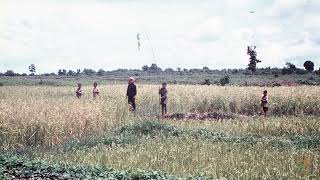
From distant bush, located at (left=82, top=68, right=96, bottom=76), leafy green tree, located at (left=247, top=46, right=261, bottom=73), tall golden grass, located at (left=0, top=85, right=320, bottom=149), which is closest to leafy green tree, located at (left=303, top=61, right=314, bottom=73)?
leafy green tree, located at (left=247, top=46, right=261, bottom=73)

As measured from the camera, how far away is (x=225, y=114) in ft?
77.4

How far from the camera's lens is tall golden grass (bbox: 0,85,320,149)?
1568 cm

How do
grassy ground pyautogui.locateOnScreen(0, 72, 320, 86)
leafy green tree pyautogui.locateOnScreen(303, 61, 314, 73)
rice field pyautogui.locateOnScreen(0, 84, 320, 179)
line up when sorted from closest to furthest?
rice field pyautogui.locateOnScreen(0, 84, 320, 179) < grassy ground pyautogui.locateOnScreen(0, 72, 320, 86) < leafy green tree pyautogui.locateOnScreen(303, 61, 314, 73)

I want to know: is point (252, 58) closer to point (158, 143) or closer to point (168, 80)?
point (168, 80)

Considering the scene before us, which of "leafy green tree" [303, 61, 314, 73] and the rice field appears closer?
the rice field

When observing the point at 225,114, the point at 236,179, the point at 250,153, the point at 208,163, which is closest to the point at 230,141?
the point at 250,153

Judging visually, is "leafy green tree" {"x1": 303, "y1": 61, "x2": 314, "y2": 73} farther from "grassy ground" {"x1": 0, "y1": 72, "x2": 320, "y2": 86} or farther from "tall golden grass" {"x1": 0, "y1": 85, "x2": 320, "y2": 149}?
"tall golden grass" {"x1": 0, "y1": 85, "x2": 320, "y2": 149}

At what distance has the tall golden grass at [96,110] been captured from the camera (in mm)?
15680

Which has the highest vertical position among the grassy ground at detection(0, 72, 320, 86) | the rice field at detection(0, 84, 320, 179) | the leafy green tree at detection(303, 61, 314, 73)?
the leafy green tree at detection(303, 61, 314, 73)

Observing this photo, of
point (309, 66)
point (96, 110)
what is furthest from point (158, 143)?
point (309, 66)

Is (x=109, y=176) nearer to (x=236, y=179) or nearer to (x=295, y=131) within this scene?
(x=236, y=179)

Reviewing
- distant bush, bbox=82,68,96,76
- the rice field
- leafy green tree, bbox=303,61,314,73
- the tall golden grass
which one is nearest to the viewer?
the rice field

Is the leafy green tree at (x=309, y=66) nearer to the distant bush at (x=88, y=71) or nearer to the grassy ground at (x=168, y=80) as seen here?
the grassy ground at (x=168, y=80)

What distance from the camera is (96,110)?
61.7 ft
